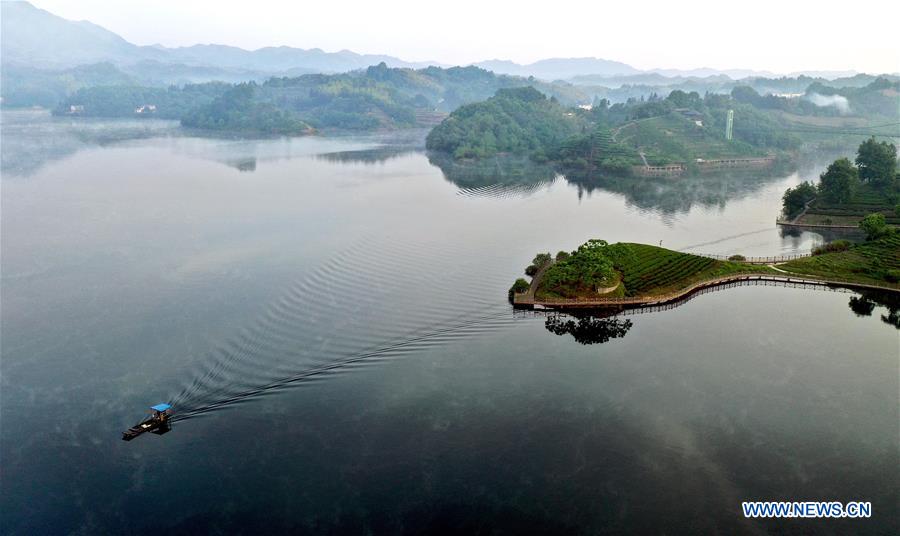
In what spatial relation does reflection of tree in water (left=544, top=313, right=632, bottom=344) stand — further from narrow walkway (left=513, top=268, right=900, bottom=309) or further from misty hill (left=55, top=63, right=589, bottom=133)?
misty hill (left=55, top=63, right=589, bottom=133)

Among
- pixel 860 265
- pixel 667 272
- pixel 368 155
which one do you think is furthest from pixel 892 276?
pixel 368 155

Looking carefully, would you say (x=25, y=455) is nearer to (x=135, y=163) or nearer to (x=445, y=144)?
(x=135, y=163)

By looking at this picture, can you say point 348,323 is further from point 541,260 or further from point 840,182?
point 840,182

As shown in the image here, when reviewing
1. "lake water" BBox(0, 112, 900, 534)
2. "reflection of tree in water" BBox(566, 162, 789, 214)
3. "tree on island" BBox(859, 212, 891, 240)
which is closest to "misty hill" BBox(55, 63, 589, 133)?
"reflection of tree in water" BBox(566, 162, 789, 214)

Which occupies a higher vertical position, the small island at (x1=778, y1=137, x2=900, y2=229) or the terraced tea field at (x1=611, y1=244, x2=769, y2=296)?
the small island at (x1=778, y1=137, x2=900, y2=229)

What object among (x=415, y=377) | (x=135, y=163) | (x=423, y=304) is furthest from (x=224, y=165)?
(x=415, y=377)

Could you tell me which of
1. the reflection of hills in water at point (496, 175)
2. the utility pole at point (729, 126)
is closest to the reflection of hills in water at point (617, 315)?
the reflection of hills in water at point (496, 175)
